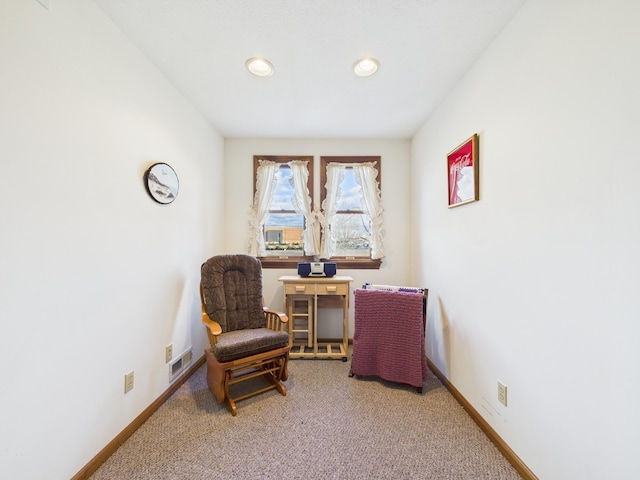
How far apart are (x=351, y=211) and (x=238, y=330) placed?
182 centimetres

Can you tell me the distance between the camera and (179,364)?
2.08 metres

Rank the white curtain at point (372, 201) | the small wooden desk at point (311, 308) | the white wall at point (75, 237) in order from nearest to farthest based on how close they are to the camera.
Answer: the white wall at point (75, 237) → the small wooden desk at point (311, 308) → the white curtain at point (372, 201)

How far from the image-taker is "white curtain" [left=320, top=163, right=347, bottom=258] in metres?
2.99

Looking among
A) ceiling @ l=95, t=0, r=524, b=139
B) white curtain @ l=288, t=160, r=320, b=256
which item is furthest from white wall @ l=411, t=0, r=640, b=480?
white curtain @ l=288, t=160, r=320, b=256

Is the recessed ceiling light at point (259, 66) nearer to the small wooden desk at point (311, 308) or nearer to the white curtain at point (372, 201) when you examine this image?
the white curtain at point (372, 201)

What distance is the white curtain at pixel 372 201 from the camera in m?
2.96

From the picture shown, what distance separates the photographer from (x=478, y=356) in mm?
1661

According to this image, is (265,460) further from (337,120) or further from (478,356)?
(337,120)

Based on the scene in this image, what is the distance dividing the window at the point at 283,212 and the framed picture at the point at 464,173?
1.53 meters

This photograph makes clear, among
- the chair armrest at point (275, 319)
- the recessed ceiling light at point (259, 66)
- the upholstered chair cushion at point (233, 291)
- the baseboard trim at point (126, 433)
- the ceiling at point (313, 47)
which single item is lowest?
the baseboard trim at point (126, 433)

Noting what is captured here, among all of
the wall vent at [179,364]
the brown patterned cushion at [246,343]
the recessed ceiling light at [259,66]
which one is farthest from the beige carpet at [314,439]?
the recessed ceiling light at [259,66]

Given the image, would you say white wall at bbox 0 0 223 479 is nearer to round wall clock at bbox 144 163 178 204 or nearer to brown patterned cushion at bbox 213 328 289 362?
round wall clock at bbox 144 163 178 204

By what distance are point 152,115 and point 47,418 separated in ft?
5.91

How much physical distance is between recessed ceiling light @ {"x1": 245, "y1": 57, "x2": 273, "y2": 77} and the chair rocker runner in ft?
4.95
